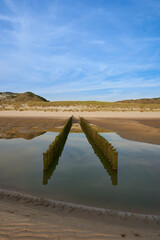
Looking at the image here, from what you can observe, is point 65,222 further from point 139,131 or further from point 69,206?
point 139,131

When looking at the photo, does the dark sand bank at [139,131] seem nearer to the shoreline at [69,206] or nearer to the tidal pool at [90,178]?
the tidal pool at [90,178]

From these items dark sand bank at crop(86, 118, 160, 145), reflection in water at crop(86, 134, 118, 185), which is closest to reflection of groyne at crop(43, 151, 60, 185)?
reflection in water at crop(86, 134, 118, 185)

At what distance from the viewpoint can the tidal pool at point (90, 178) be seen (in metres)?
6.48

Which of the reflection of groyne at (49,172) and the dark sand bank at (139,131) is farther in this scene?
the dark sand bank at (139,131)

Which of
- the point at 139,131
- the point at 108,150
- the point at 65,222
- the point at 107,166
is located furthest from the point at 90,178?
the point at 139,131

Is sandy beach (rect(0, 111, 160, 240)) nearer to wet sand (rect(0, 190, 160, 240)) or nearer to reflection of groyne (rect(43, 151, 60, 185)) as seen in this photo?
wet sand (rect(0, 190, 160, 240))

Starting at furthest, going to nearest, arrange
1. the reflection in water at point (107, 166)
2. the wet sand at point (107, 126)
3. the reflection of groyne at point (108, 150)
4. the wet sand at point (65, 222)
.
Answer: the wet sand at point (107, 126)
the reflection of groyne at point (108, 150)
the reflection in water at point (107, 166)
the wet sand at point (65, 222)

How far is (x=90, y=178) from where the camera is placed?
8.48m

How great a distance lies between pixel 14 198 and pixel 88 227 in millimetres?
3124

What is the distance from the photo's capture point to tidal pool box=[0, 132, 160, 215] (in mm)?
6484

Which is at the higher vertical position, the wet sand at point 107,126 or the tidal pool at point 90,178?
the wet sand at point 107,126

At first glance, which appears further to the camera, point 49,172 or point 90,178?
point 49,172

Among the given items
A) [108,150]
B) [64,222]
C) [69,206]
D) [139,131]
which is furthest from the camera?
[139,131]

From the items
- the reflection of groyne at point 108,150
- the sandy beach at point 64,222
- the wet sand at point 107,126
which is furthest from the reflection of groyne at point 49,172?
the wet sand at point 107,126
